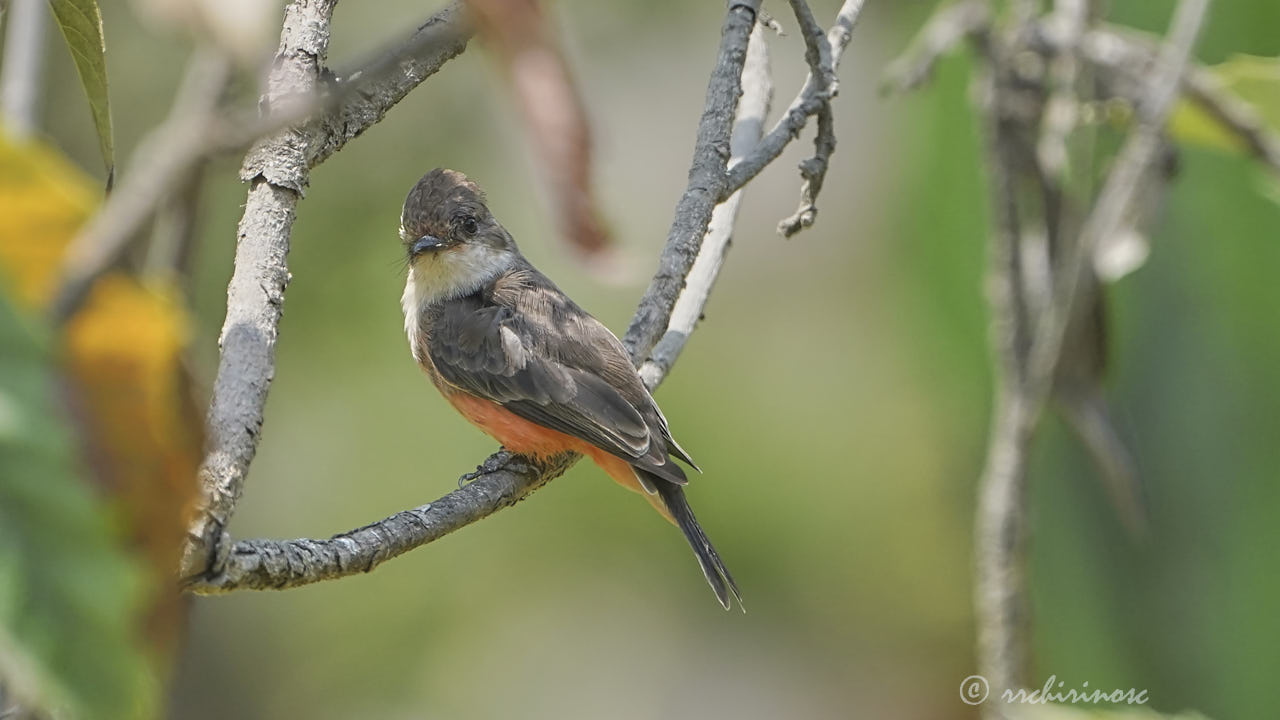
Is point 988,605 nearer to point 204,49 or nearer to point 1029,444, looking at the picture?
point 1029,444

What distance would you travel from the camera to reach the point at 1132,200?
355cm

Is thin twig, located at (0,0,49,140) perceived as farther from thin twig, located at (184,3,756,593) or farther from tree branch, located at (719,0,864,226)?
tree branch, located at (719,0,864,226)

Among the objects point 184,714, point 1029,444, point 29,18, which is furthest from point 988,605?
point 184,714

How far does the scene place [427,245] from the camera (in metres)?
4.88

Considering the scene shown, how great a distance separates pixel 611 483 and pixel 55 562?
669 cm

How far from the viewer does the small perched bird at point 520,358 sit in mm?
4129

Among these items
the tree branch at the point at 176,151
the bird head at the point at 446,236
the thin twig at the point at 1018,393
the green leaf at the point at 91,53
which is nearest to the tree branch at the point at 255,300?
the green leaf at the point at 91,53

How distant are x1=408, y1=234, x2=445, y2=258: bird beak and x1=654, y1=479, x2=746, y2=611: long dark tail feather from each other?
137cm

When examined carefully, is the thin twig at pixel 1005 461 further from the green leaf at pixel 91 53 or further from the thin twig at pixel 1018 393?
the green leaf at pixel 91 53

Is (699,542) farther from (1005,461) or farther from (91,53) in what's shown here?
(91,53)

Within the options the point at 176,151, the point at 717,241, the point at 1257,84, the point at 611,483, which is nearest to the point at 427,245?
the point at 717,241

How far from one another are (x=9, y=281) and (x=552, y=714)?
730 cm

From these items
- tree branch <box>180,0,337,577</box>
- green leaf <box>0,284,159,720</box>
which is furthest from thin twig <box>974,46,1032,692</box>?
green leaf <box>0,284,159,720</box>

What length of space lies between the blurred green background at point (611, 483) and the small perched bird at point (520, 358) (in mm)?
1952
